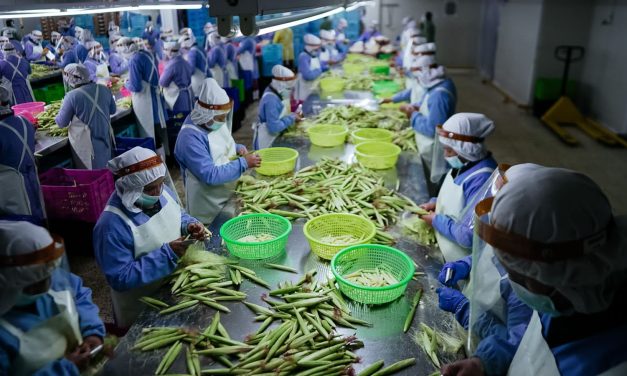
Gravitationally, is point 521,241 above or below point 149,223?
above

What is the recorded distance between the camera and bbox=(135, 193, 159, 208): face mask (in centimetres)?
260

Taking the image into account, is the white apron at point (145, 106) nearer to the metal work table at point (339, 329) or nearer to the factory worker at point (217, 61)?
the factory worker at point (217, 61)

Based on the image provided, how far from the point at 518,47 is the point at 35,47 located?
11.8 metres

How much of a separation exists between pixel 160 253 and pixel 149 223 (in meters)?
0.23

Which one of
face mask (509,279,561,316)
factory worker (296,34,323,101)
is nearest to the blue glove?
face mask (509,279,561,316)

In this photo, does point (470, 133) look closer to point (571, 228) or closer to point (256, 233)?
point (256, 233)

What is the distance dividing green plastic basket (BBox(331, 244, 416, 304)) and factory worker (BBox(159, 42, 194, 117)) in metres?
6.36

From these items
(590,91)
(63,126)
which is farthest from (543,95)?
(63,126)

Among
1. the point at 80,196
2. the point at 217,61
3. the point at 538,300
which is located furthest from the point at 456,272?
the point at 217,61

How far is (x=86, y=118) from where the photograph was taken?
17.7 ft

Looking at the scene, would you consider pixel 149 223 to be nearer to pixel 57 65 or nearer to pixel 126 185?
pixel 126 185

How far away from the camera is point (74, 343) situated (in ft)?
5.16

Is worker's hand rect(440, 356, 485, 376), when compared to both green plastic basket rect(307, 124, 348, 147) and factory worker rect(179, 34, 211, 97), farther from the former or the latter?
factory worker rect(179, 34, 211, 97)

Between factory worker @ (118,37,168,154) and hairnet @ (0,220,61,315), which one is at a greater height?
hairnet @ (0,220,61,315)
